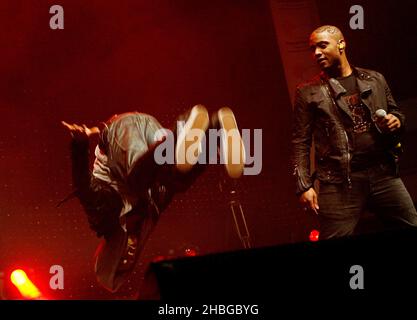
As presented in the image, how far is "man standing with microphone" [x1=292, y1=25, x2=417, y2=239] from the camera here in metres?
3.49

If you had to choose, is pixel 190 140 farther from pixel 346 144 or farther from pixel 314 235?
pixel 346 144

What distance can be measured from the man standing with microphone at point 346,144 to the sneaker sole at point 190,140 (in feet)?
3.79

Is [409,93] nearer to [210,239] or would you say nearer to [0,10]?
[210,239]

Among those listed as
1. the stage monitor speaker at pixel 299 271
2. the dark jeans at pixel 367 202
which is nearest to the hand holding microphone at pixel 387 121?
the dark jeans at pixel 367 202

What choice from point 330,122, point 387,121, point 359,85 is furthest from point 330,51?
point 387,121

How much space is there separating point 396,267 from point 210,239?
2.91 metres

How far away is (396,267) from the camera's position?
2.31 metres

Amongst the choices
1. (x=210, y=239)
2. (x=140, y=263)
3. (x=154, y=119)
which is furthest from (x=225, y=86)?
(x=140, y=263)

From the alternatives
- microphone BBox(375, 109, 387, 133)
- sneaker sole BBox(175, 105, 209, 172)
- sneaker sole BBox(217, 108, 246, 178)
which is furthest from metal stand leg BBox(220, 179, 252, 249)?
microphone BBox(375, 109, 387, 133)

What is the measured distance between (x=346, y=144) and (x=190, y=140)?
1.41 m

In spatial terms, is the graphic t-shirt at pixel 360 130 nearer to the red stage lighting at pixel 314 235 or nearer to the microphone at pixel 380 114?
the microphone at pixel 380 114

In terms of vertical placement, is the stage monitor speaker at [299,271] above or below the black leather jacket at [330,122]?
below

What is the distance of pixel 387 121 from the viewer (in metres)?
3.42

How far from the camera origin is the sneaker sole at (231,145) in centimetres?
474
